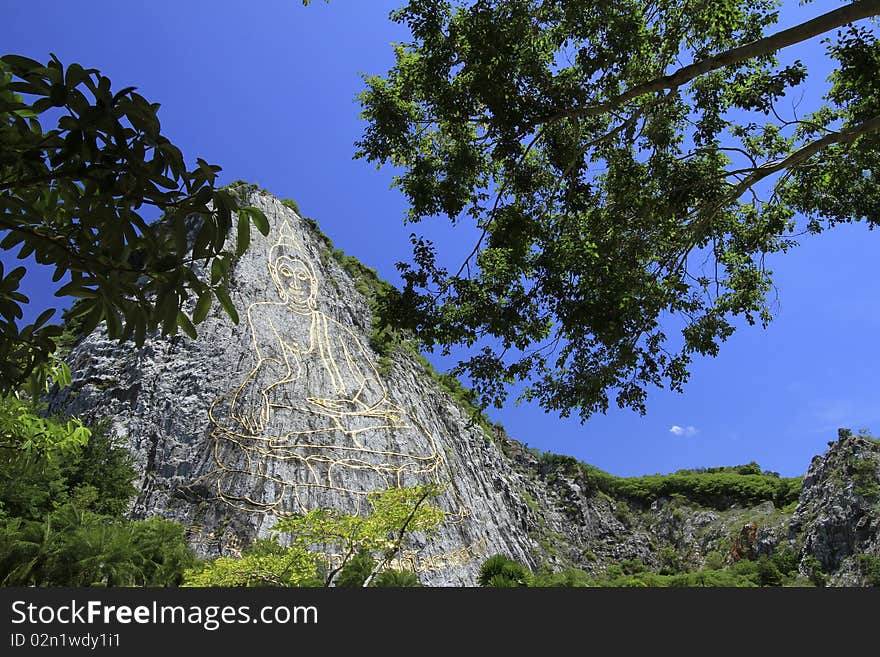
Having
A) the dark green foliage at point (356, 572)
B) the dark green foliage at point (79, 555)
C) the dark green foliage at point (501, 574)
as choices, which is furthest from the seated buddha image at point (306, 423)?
the dark green foliage at point (356, 572)

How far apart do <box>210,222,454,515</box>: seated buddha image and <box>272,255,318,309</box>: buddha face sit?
47 mm

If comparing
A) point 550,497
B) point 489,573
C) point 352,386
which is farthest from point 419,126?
point 550,497

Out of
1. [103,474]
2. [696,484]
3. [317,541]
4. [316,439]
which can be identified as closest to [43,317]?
[317,541]

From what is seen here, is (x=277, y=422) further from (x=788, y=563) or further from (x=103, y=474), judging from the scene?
(x=788, y=563)

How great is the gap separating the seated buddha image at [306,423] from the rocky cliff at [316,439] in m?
0.04

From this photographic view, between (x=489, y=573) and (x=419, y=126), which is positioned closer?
(x=419, y=126)

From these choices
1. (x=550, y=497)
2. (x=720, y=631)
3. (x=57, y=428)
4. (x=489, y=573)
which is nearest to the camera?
(x=720, y=631)

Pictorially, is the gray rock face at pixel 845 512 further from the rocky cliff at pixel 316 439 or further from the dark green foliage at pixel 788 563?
the dark green foliage at pixel 788 563

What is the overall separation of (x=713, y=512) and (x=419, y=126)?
1166 inches

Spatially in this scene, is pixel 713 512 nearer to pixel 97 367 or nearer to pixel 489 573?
pixel 489 573

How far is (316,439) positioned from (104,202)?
1599 centimetres

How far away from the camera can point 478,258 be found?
26.1 feet

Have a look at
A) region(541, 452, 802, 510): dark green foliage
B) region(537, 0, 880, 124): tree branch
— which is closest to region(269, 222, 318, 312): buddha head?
region(541, 452, 802, 510): dark green foliage

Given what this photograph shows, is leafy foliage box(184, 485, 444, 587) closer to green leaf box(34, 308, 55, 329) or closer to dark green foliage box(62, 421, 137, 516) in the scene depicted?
dark green foliage box(62, 421, 137, 516)
